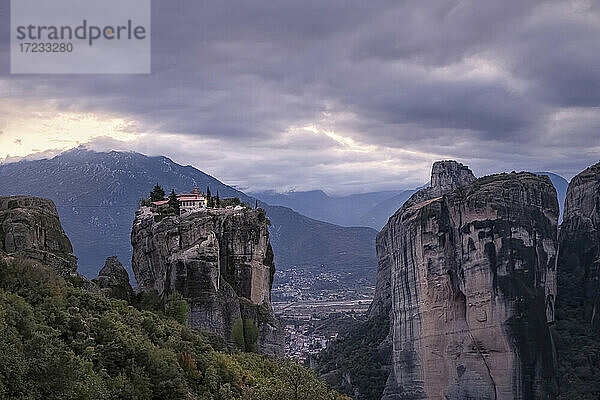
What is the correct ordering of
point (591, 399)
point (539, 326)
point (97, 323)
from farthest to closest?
point (539, 326)
point (591, 399)
point (97, 323)

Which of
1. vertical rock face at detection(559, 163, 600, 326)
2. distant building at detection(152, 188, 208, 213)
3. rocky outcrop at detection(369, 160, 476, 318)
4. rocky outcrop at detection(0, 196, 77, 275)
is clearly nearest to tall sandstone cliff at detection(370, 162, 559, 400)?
vertical rock face at detection(559, 163, 600, 326)

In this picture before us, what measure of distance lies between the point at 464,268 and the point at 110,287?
3208 cm

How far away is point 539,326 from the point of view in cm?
5388

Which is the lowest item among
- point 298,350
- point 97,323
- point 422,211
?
point 298,350

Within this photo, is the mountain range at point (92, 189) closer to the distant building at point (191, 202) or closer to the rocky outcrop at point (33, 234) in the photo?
the distant building at point (191, 202)

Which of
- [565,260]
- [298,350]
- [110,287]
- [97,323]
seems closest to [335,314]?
[298,350]

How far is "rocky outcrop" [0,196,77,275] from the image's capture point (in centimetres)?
2736

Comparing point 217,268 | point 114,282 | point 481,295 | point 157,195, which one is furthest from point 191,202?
point 481,295

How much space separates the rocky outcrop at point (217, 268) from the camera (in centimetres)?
3222

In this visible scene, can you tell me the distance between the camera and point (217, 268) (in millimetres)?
33031

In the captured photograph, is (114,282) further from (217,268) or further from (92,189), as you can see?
(92,189)

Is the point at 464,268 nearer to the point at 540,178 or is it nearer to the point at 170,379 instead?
the point at 540,178

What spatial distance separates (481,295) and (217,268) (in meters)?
27.7

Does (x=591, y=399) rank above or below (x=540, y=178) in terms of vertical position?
below
